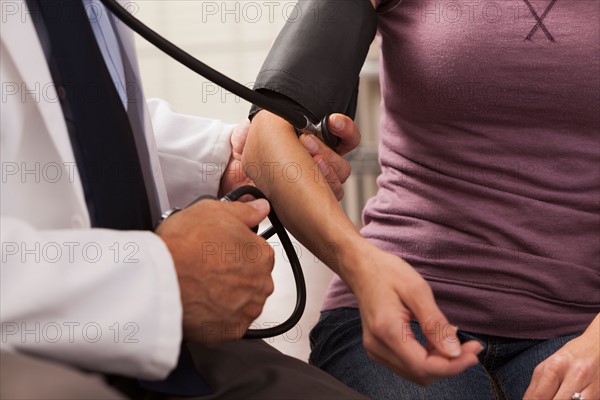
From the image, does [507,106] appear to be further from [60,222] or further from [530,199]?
[60,222]

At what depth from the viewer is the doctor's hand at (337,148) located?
1.24m

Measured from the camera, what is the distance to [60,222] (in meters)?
0.95

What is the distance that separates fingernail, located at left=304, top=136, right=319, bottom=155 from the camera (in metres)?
1.24

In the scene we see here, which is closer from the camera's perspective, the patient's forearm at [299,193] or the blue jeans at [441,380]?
the patient's forearm at [299,193]

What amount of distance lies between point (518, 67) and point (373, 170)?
2.83 m

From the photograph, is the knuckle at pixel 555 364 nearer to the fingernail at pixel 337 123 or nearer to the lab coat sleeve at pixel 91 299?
the fingernail at pixel 337 123

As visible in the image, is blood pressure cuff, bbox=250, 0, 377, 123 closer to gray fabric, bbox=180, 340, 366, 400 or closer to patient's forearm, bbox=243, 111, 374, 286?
patient's forearm, bbox=243, 111, 374, 286

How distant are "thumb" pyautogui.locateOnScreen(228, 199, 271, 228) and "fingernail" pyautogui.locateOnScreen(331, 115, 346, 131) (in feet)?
0.71

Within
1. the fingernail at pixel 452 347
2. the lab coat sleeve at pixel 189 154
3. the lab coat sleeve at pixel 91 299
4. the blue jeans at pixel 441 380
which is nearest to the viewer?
the lab coat sleeve at pixel 91 299

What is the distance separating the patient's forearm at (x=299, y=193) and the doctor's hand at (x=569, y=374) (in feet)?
0.97

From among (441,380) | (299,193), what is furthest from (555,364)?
(299,193)

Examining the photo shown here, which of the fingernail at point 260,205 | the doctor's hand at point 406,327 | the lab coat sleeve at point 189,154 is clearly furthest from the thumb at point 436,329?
the lab coat sleeve at point 189,154

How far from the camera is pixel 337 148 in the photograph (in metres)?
1.30

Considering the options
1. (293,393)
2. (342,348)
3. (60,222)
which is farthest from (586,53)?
(60,222)
